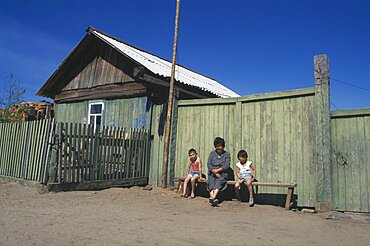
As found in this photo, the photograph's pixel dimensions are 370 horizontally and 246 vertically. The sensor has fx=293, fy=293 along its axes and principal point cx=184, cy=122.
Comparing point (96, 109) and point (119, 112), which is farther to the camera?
point (96, 109)

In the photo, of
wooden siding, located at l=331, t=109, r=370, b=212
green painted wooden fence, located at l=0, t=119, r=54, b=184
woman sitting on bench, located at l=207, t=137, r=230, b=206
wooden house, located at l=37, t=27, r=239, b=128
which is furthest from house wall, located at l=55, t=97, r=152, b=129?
wooden siding, located at l=331, t=109, r=370, b=212

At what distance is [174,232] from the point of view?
3.97m

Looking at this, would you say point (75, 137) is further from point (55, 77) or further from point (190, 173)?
point (55, 77)

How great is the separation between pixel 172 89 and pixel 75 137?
9.17ft

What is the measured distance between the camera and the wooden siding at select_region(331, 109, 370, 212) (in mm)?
5461

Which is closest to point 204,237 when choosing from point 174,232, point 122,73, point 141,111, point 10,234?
point 174,232

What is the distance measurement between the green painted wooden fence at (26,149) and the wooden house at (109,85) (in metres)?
2.89

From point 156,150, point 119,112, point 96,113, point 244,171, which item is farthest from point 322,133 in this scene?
point 96,113

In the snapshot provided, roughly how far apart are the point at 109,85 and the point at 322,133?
7.52 meters

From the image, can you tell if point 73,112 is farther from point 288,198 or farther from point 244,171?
point 288,198

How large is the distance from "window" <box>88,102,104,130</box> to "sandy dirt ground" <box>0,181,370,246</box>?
4.48 metres

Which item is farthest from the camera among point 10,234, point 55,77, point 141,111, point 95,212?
point 55,77

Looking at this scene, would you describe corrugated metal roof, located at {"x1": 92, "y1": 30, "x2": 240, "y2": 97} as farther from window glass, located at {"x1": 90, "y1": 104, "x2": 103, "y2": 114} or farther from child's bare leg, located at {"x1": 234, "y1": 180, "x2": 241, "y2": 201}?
child's bare leg, located at {"x1": 234, "y1": 180, "x2": 241, "y2": 201}

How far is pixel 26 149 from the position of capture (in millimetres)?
7828
